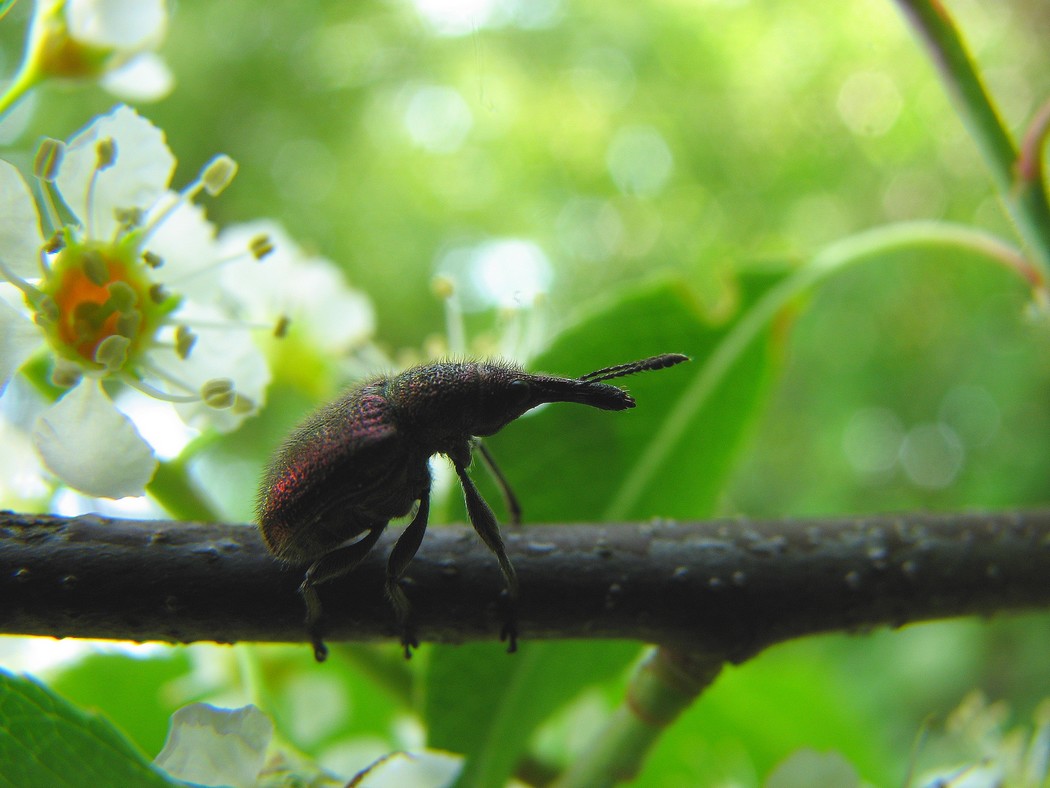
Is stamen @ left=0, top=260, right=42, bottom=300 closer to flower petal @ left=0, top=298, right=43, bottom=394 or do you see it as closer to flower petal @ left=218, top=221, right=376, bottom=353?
flower petal @ left=0, top=298, right=43, bottom=394

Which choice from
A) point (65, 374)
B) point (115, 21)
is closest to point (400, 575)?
point (65, 374)

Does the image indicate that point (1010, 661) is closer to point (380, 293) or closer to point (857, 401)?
point (857, 401)

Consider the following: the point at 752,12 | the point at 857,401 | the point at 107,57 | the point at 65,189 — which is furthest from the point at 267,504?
the point at 752,12

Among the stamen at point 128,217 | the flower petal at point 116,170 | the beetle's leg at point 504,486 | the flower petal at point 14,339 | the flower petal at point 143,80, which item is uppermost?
the flower petal at point 143,80

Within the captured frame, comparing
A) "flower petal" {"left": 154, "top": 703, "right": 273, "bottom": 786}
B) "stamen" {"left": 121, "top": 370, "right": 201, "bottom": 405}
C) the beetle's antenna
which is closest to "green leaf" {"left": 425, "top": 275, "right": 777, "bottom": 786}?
the beetle's antenna

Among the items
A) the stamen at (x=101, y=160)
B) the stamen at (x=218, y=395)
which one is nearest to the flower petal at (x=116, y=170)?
the stamen at (x=101, y=160)

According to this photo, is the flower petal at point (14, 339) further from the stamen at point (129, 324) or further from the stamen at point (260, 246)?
the stamen at point (260, 246)

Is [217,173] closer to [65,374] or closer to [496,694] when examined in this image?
→ [65,374]
